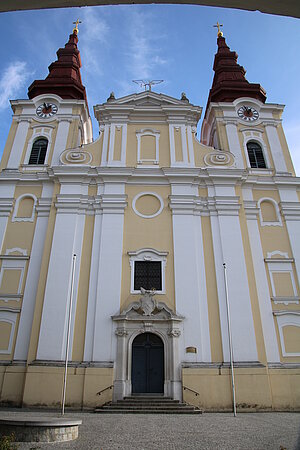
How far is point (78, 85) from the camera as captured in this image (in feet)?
75.5

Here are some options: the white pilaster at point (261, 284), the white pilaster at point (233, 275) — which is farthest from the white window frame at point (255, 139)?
the white pilaster at point (233, 275)

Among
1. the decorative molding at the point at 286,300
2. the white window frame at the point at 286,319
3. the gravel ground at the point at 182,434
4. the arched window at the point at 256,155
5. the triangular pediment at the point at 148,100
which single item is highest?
the triangular pediment at the point at 148,100

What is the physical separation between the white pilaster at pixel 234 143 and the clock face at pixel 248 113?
42.7 inches

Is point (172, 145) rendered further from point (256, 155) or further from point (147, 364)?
point (147, 364)

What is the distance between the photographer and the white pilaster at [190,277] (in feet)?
44.7

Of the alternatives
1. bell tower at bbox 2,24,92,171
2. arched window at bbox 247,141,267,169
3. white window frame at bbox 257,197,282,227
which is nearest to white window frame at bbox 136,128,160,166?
bell tower at bbox 2,24,92,171

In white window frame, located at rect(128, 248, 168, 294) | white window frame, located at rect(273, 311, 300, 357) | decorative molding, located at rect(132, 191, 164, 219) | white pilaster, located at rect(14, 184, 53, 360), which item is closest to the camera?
white pilaster, located at rect(14, 184, 53, 360)

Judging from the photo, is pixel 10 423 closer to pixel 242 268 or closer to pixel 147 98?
pixel 242 268

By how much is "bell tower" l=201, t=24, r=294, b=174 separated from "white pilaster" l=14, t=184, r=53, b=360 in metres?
10.0

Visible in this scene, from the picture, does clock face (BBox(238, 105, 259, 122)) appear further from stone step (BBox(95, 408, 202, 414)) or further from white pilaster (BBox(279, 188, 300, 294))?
stone step (BBox(95, 408, 202, 414))

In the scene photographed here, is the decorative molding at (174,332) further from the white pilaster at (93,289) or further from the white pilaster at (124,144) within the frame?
the white pilaster at (124,144)

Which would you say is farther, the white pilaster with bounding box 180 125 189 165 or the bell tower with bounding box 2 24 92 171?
the bell tower with bounding box 2 24 92 171

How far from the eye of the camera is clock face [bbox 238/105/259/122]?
820 inches

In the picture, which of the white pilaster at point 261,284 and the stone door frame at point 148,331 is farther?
the white pilaster at point 261,284
